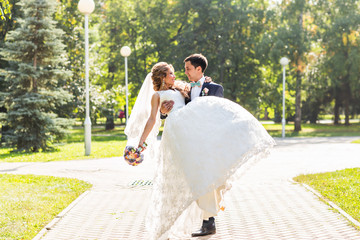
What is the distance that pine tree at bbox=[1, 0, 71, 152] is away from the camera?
15523mm

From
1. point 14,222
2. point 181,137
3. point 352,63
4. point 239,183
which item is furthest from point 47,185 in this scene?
point 352,63

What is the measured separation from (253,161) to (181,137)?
911mm

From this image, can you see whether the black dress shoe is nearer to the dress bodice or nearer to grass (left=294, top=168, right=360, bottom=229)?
the dress bodice

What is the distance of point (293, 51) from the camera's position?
2812cm

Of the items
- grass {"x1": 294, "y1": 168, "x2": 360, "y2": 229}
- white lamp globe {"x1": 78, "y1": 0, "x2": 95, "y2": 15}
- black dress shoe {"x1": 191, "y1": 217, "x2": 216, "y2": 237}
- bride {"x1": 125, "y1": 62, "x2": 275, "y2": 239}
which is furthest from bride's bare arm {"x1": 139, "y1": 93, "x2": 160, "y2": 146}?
white lamp globe {"x1": 78, "y1": 0, "x2": 95, "y2": 15}

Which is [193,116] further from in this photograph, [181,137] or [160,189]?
[160,189]

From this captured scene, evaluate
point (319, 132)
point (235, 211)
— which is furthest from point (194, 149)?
point (319, 132)

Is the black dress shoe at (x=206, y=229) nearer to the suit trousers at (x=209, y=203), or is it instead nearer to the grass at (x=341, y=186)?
the suit trousers at (x=209, y=203)

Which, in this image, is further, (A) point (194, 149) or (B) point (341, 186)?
(B) point (341, 186)

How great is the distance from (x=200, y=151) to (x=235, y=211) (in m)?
2.30

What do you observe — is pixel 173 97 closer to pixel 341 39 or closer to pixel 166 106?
pixel 166 106

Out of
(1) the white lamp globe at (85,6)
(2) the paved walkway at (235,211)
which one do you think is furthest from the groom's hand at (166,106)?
(1) the white lamp globe at (85,6)

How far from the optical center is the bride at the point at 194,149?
3961mm

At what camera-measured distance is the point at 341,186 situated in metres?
7.54
